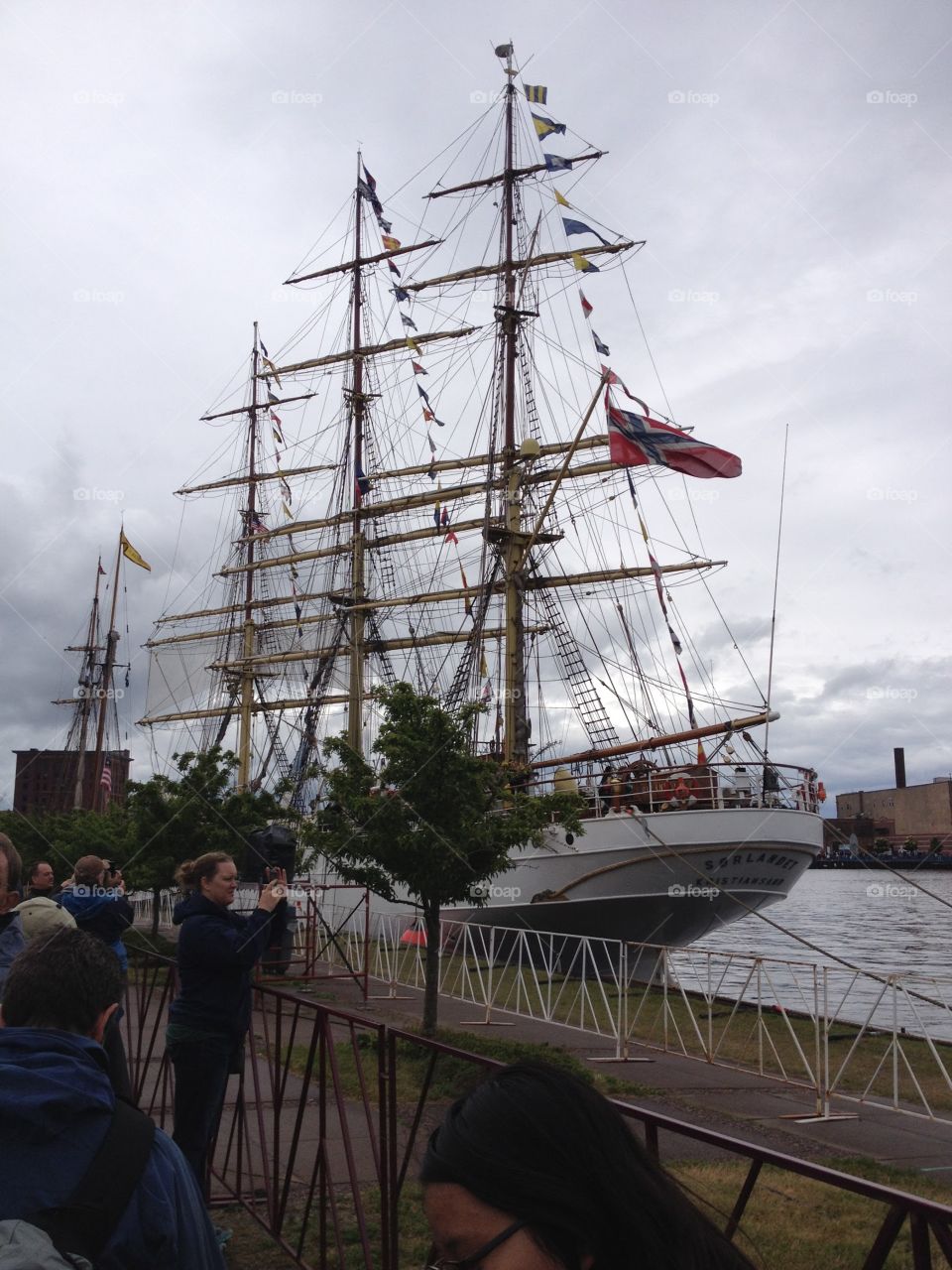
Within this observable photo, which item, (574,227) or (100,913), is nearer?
(100,913)

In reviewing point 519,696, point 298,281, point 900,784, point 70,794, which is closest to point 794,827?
point 519,696

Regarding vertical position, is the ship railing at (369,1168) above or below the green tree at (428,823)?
below

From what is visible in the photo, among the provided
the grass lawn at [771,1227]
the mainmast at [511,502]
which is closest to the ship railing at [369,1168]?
the grass lawn at [771,1227]

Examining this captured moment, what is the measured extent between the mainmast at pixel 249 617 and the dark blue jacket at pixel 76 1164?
65.7 meters

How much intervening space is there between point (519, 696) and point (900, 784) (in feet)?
319

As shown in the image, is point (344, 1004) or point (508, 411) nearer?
point (344, 1004)

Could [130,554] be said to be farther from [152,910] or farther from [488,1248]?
[488,1248]

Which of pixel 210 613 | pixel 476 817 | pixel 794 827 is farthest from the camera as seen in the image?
pixel 210 613

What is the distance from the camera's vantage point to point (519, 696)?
112 feet

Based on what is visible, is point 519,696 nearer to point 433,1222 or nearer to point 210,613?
point 433,1222

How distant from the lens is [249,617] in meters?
70.0

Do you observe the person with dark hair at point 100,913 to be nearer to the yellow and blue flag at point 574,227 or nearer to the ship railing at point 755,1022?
the ship railing at point 755,1022

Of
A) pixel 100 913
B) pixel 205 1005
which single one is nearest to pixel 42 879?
pixel 100 913

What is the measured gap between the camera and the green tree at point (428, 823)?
14.3 meters
